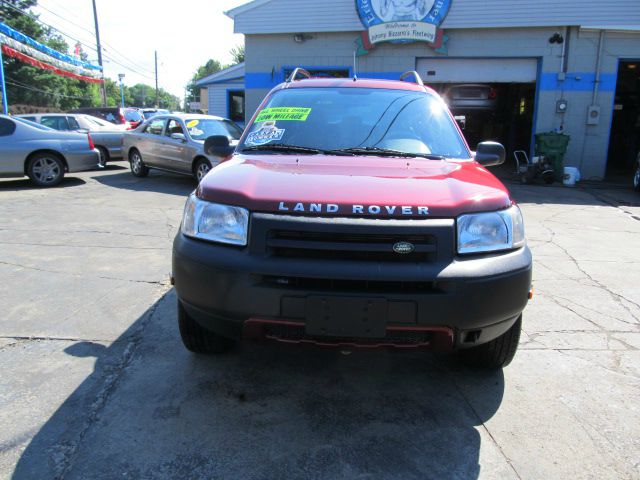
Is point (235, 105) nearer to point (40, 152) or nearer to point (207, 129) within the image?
point (207, 129)

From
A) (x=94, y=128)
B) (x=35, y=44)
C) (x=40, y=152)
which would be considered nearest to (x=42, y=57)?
(x=35, y=44)

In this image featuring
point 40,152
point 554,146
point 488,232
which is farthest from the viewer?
point 554,146

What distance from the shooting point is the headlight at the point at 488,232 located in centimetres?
245

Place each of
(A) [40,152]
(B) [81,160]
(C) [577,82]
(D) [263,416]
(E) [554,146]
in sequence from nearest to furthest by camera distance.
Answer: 1. (D) [263,416]
2. (A) [40,152]
3. (B) [81,160]
4. (E) [554,146]
5. (C) [577,82]

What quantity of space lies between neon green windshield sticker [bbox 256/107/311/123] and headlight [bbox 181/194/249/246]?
4.14 ft

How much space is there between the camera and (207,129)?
35.8 ft

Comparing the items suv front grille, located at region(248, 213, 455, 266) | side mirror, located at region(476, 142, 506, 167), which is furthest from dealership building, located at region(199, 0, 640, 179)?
suv front grille, located at region(248, 213, 455, 266)

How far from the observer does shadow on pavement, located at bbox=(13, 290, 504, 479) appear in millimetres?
2256

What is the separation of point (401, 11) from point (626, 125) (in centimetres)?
1124

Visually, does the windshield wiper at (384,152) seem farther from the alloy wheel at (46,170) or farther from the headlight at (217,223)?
the alloy wheel at (46,170)

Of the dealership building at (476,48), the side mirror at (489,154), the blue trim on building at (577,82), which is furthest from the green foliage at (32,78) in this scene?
the side mirror at (489,154)

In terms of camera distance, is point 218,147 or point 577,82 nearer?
point 218,147

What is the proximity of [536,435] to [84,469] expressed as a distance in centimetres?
219

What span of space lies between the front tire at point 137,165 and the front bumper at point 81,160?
1.27m
